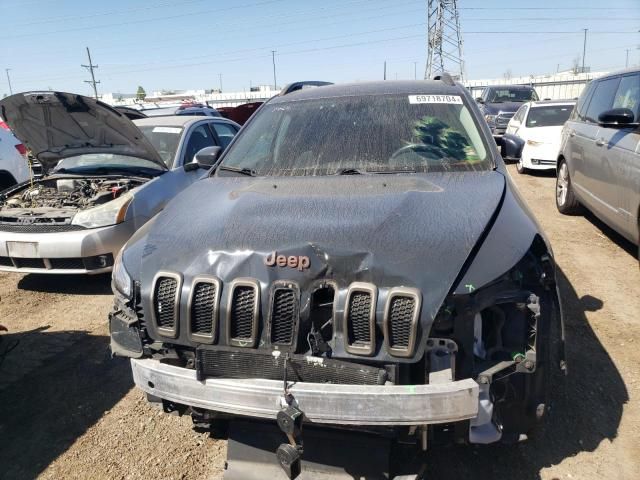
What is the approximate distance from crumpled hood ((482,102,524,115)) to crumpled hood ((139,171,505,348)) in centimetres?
1394

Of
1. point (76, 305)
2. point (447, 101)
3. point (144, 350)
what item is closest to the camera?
point (144, 350)

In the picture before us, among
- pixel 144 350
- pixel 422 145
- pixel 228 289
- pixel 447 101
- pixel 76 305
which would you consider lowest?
pixel 76 305

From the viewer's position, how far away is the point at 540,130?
33.8 feet

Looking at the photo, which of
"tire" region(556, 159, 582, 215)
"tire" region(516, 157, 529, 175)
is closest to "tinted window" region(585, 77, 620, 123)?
"tire" region(556, 159, 582, 215)

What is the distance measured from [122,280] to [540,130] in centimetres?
1011

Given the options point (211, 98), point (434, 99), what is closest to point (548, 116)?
point (434, 99)

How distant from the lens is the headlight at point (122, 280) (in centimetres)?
232

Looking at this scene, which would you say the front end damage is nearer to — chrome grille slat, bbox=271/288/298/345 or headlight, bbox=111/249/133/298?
chrome grille slat, bbox=271/288/298/345

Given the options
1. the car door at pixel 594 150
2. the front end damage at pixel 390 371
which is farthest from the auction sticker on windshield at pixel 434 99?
Result: the car door at pixel 594 150

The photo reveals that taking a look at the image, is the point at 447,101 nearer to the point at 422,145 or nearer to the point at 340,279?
the point at 422,145

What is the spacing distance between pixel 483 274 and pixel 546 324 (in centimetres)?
43

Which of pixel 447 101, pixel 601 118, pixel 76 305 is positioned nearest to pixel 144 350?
pixel 447 101

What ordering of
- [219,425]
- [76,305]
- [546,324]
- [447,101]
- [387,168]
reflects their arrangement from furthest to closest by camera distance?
[76,305] < [447,101] < [387,168] < [219,425] < [546,324]

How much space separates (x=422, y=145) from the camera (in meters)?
3.08
